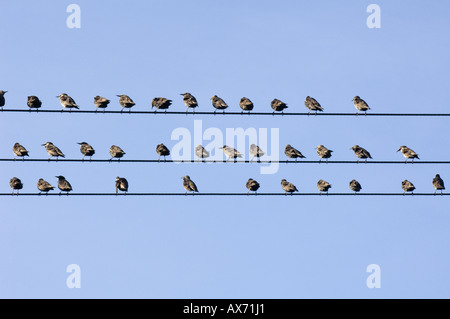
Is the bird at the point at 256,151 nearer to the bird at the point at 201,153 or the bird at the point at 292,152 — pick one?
the bird at the point at 292,152

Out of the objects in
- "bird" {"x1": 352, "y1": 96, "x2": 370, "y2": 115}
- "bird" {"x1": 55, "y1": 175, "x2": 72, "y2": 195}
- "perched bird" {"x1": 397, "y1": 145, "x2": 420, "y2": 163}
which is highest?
"bird" {"x1": 352, "y1": 96, "x2": 370, "y2": 115}

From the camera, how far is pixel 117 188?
35594mm

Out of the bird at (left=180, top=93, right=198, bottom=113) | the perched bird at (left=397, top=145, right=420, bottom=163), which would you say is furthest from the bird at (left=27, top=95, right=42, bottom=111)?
the perched bird at (left=397, top=145, right=420, bottom=163)

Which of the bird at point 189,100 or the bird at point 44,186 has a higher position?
the bird at point 189,100

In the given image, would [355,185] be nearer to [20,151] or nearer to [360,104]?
[360,104]

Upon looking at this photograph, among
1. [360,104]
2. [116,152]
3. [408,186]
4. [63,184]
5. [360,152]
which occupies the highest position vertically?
[360,104]

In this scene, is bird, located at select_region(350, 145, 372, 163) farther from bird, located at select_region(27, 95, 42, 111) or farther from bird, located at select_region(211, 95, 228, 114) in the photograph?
bird, located at select_region(27, 95, 42, 111)

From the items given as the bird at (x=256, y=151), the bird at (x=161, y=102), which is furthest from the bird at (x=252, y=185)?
the bird at (x=161, y=102)

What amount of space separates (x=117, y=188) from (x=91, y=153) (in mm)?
1382

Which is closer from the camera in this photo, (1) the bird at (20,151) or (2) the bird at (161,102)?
(1) the bird at (20,151)

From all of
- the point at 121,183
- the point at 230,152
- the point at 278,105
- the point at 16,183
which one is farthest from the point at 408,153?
the point at 16,183

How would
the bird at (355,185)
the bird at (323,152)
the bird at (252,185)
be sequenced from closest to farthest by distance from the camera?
the bird at (252,185) → the bird at (323,152) → the bird at (355,185)
